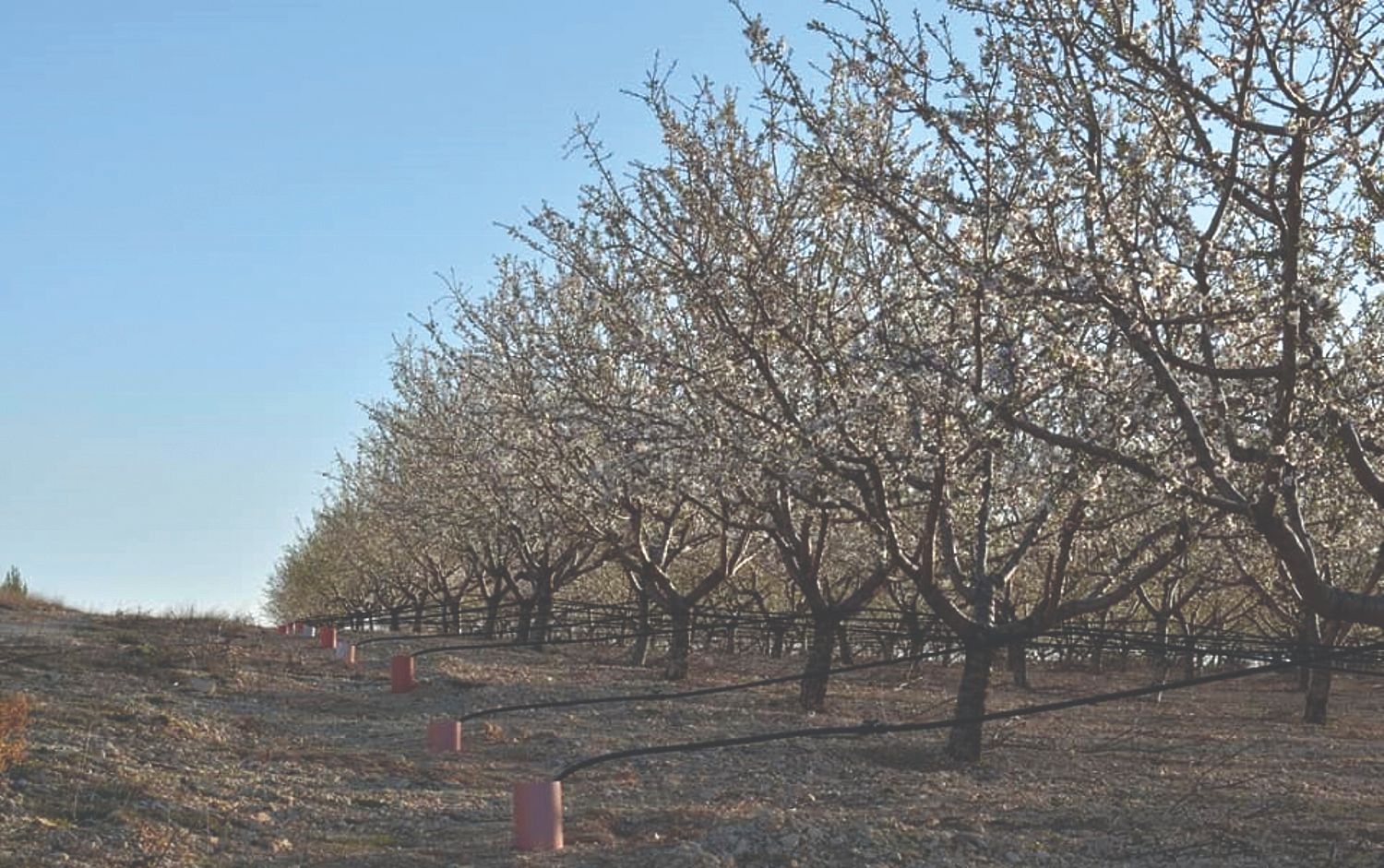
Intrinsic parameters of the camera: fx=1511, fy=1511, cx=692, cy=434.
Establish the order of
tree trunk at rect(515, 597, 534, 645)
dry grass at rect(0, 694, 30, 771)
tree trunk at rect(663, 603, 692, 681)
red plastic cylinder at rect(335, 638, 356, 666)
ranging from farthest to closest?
tree trunk at rect(515, 597, 534, 645), red plastic cylinder at rect(335, 638, 356, 666), tree trunk at rect(663, 603, 692, 681), dry grass at rect(0, 694, 30, 771)

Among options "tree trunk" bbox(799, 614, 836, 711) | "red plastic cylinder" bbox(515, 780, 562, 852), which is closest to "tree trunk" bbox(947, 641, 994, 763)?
"tree trunk" bbox(799, 614, 836, 711)

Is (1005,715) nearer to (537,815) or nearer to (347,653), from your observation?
(537,815)

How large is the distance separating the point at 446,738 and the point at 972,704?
4804 millimetres

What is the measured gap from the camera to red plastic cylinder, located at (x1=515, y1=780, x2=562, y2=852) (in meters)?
8.33

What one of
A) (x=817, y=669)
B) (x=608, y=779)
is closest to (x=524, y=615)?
(x=817, y=669)

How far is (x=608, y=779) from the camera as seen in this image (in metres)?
12.2

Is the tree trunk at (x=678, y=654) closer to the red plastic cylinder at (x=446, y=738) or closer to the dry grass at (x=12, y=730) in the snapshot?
the red plastic cylinder at (x=446, y=738)

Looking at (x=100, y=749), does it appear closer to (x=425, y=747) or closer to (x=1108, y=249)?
(x=425, y=747)

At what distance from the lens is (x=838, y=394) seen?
10.6m

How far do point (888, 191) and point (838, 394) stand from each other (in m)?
2.24

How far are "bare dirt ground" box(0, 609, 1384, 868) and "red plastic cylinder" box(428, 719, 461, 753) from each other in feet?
0.44

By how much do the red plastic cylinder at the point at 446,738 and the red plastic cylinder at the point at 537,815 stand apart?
509 cm

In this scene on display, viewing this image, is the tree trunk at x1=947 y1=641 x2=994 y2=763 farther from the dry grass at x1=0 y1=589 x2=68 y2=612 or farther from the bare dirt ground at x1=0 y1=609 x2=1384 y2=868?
the dry grass at x1=0 y1=589 x2=68 y2=612

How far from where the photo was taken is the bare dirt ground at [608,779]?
8406mm
